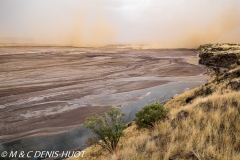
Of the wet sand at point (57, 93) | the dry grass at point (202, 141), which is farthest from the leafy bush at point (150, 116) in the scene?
the wet sand at point (57, 93)

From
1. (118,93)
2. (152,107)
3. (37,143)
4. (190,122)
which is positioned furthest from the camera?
(118,93)

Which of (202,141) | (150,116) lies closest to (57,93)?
(150,116)

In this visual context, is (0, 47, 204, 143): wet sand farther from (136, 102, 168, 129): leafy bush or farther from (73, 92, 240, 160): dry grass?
(73, 92, 240, 160): dry grass

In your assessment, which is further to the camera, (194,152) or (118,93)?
(118,93)

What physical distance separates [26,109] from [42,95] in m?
4.15

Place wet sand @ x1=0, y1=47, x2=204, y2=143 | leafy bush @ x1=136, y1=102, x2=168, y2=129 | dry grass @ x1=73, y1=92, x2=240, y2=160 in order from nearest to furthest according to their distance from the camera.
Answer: dry grass @ x1=73, y1=92, x2=240, y2=160 → leafy bush @ x1=136, y1=102, x2=168, y2=129 → wet sand @ x1=0, y1=47, x2=204, y2=143

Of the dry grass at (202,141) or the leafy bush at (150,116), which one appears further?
the leafy bush at (150,116)

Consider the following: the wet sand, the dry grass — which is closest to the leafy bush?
the dry grass

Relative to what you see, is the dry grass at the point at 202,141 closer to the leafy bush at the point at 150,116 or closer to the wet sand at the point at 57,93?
the leafy bush at the point at 150,116

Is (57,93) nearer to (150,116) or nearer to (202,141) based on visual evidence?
(150,116)

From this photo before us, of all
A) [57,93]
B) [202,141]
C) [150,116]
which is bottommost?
[57,93]

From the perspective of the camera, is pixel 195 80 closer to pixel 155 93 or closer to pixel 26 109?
pixel 155 93

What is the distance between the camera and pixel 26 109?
18672 mm

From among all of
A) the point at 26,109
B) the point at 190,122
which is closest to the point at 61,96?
the point at 26,109
